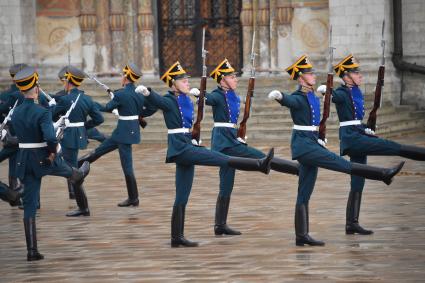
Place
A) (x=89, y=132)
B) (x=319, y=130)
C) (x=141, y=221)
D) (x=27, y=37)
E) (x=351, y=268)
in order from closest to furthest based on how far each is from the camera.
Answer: (x=351, y=268) < (x=319, y=130) < (x=141, y=221) < (x=89, y=132) < (x=27, y=37)

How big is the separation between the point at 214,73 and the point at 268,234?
74.8 inches

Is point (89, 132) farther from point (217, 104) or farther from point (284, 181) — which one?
point (217, 104)

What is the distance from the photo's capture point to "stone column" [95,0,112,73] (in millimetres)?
30266

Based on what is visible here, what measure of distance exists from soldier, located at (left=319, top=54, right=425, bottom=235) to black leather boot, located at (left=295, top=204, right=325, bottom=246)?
0.81 metres

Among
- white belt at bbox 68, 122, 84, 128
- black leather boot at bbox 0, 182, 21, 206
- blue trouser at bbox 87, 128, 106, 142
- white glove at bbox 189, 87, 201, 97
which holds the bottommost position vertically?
black leather boot at bbox 0, 182, 21, 206

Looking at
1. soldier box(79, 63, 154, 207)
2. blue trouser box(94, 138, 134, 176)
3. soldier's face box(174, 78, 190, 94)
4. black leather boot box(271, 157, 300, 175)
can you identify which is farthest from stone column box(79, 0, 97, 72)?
soldier's face box(174, 78, 190, 94)

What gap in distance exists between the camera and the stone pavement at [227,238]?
1191 cm

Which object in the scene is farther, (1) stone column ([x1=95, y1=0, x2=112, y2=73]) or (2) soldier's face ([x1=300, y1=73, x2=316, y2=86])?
(1) stone column ([x1=95, y1=0, x2=112, y2=73])

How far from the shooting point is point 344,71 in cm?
1442

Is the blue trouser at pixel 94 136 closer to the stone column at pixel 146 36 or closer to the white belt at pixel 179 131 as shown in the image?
the white belt at pixel 179 131

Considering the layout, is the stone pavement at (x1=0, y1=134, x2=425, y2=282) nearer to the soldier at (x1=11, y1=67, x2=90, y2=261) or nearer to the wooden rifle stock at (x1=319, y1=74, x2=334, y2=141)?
the soldier at (x1=11, y1=67, x2=90, y2=261)

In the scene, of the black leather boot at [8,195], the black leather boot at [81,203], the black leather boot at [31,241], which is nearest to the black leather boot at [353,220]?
the black leather boot at [31,241]

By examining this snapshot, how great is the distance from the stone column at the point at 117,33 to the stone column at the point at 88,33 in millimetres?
447

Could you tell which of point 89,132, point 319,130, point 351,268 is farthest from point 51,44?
point 351,268
